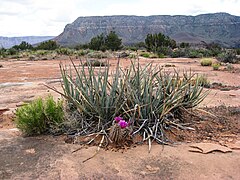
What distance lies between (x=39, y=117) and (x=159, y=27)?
104689 millimetres

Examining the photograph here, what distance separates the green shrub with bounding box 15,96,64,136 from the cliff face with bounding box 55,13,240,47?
93115 millimetres

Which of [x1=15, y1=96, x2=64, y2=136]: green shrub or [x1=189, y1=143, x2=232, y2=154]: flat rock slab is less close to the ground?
[x1=15, y1=96, x2=64, y2=136]: green shrub

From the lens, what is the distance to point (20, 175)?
425cm

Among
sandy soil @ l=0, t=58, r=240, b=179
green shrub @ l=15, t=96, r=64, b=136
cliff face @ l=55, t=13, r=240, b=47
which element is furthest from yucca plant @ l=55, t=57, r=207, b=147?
cliff face @ l=55, t=13, r=240, b=47

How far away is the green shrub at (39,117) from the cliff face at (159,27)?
9312cm

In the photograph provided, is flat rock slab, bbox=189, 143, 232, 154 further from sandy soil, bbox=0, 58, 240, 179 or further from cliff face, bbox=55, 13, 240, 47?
cliff face, bbox=55, 13, 240, 47

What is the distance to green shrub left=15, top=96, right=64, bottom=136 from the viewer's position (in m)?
5.70

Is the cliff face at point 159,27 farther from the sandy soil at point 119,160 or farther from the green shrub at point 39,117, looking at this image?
the sandy soil at point 119,160

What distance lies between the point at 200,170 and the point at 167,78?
2726 mm

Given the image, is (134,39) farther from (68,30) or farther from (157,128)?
(157,128)

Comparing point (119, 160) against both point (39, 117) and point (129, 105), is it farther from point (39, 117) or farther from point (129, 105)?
point (39, 117)

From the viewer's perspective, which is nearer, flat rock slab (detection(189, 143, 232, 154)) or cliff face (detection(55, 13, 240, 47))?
flat rock slab (detection(189, 143, 232, 154))

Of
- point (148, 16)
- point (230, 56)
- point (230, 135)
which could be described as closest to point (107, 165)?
point (230, 135)

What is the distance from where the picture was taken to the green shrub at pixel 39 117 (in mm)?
5703
